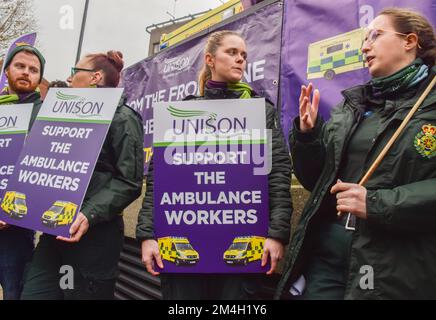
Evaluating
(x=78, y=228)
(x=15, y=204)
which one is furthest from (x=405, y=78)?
(x=15, y=204)

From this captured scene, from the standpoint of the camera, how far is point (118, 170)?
212cm

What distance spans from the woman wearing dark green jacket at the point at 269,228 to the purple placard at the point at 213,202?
4 centimetres

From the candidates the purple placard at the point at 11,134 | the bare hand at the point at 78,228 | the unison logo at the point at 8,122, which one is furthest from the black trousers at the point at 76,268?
the unison logo at the point at 8,122

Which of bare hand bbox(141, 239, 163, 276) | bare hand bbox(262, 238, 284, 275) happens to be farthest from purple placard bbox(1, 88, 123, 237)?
bare hand bbox(262, 238, 284, 275)

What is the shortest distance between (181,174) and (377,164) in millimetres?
877

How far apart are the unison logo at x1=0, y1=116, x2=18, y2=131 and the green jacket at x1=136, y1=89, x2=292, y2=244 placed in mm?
1089

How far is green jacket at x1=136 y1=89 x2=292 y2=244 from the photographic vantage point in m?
1.79

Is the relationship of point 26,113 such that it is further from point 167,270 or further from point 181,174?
point 167,270

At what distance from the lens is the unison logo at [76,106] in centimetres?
222

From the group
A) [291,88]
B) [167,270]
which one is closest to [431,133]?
[167,270]

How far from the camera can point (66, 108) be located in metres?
2.31

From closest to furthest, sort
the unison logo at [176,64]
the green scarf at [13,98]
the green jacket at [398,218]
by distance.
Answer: the green jacket at [398,218] < the green scarf at [13,98] < the unison logo at [176,64]

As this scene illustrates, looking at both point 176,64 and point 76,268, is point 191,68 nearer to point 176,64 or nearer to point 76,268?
point 176,64

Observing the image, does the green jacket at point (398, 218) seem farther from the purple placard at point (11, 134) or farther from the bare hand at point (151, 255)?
the purple placard at point (11, 134)
